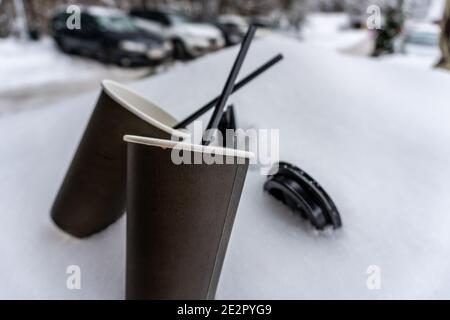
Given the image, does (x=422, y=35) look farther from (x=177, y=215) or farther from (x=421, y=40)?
(x=177, y=215)

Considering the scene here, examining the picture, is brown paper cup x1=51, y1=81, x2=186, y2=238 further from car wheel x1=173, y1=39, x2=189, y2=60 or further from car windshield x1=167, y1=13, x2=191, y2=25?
car windshield x1=167, y1=13, x2=191, y2=25

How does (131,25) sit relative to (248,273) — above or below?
above

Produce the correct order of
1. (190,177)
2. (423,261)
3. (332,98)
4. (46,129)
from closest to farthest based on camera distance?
(190,177) → (423,261) → (332,98) → (46,129)

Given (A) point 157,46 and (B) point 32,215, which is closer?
(B) point 32,215

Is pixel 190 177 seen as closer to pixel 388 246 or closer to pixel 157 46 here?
pixel 388 246

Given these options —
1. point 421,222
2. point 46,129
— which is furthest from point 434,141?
point 46,129

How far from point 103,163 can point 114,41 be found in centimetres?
560

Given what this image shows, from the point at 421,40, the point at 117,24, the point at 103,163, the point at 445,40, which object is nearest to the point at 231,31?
the point at 117,24

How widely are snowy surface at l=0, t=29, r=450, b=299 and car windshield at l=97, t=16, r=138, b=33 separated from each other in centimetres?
484

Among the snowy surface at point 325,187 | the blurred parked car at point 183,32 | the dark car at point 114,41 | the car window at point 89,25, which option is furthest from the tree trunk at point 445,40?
the car window at point 89,25

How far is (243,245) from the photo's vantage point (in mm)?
1352

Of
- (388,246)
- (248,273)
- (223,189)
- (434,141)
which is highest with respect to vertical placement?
(223,189)

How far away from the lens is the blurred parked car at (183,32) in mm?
7125
